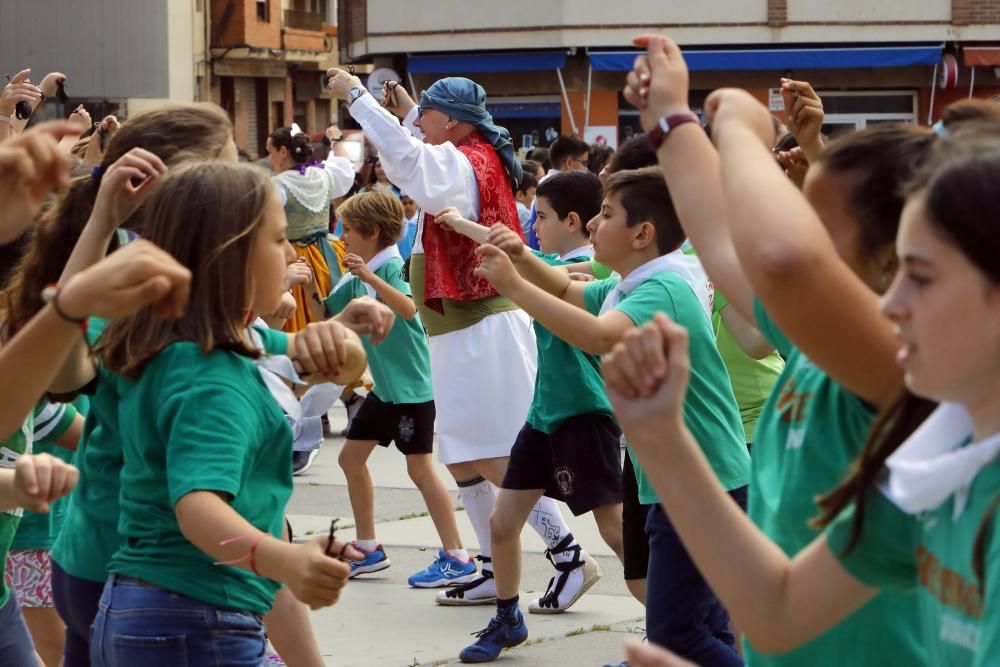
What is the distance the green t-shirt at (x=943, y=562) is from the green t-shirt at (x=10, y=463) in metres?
2.09

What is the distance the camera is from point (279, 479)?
2881mm

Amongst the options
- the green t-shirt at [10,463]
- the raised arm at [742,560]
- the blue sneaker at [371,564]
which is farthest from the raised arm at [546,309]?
the blue sneaker at [371,564]

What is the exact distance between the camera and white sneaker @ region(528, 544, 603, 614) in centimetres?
590

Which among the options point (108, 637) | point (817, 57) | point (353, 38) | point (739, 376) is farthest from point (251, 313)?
point (353, 38)

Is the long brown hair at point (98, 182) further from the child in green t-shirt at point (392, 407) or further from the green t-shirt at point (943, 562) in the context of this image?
the child in green t-shirt at point (392, 407)

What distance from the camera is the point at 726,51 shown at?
2872cm

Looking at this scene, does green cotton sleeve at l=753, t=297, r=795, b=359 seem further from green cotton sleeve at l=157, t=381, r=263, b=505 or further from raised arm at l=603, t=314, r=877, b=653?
green cotton sleeve at l=157, t=381, r=263, b=505

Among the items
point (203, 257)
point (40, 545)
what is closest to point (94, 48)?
point (40, 545)

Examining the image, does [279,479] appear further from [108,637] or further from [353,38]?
[353,38]

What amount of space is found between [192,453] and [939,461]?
1418mm

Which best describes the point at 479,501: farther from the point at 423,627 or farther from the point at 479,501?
the point at 423,627

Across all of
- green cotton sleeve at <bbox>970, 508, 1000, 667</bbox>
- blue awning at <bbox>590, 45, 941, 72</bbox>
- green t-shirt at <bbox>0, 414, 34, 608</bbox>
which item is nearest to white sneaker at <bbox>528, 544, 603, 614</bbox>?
green t-shirt at <bbox>0, 414, 34, 608</bbox>

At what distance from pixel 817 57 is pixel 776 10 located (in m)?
1.25

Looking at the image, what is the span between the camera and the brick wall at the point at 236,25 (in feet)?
133
